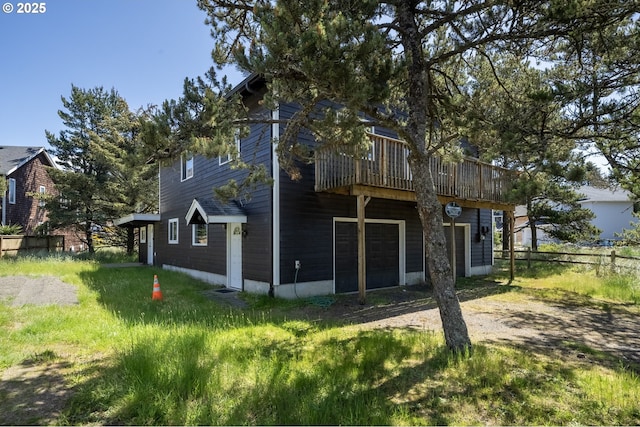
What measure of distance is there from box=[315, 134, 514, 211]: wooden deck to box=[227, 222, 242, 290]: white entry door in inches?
115

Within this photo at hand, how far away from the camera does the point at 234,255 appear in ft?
34.8

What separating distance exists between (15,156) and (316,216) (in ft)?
78.3

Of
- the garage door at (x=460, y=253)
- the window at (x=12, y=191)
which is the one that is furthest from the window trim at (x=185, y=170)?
the window at (x=12, y=191)

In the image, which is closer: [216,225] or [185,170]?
[216,225]

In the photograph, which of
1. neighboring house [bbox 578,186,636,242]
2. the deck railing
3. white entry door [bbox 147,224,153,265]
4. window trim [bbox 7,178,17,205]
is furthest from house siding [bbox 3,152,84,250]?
neighboring house [bbox 578,186,636,242]

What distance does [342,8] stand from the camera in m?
4.12

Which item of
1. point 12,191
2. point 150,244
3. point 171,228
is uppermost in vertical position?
point 12,191

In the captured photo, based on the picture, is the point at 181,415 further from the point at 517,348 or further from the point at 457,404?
the point at 517,348

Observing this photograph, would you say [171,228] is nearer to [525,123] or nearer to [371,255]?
[371,255]

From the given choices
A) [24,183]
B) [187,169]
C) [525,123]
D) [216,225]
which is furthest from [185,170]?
[24,183]

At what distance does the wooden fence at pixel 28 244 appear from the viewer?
17.0 metres

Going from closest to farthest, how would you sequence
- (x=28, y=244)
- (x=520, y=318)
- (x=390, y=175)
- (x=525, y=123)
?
(x=525, y=123) → (x=520, y=318) → (x=390, y=175) → (x=28, y=244)

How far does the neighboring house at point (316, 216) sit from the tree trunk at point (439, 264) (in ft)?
7.48

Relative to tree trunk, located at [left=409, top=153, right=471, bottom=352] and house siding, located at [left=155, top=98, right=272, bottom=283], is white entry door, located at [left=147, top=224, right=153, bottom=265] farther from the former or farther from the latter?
tree trunk, located at [left=409, top=153, right=471, bottom=352]
